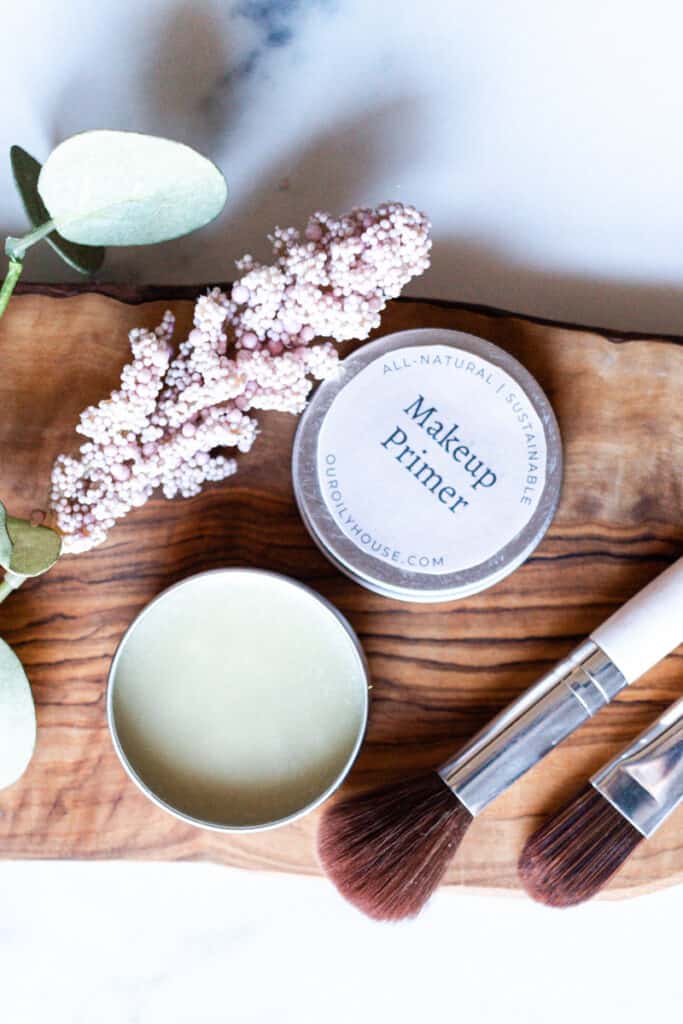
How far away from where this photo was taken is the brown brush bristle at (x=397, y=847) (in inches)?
22.0

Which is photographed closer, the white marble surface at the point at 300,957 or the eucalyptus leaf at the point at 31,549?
the eucalyptus leaf at the point at 31,549

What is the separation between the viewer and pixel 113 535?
598mm

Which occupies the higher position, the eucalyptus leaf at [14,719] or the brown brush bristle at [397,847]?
the brown brush bristle at [397,847]

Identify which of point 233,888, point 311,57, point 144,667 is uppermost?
point 311,57

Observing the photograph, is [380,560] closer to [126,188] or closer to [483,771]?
[483,771]

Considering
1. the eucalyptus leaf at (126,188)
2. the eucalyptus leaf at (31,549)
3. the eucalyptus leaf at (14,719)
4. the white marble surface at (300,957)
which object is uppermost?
the eucalyptus leaf at (126,188)

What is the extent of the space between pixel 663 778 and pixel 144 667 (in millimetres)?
292

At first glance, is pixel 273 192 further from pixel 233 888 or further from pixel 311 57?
pixel 233 888

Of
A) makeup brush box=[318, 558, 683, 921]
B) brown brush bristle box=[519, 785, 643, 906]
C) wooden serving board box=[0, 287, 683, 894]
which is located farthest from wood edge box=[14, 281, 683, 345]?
brown brush bristle box=[519, 785, 643, 906]

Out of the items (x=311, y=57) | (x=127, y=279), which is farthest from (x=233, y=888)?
(x=311, y=57)

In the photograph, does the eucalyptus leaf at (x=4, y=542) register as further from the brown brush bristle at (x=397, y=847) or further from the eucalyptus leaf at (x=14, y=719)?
the brown brush bristle at (x=397, y=847)

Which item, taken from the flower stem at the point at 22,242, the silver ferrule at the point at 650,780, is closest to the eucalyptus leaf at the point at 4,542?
the flower stem at the point at 22,242

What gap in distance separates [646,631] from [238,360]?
0.26 metres

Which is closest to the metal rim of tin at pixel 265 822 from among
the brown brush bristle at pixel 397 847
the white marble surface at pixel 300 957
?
the brown brush bristle at pixel 397 847
